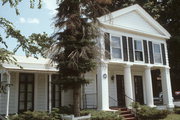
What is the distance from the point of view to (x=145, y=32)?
15820 millimetres

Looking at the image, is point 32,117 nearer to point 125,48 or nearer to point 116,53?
point 116,53

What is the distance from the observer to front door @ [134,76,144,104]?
675 inches

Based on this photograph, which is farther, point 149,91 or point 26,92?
point 149,91

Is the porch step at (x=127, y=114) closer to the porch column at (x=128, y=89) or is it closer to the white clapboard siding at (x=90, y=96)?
the porch column at (x=128, y=89)

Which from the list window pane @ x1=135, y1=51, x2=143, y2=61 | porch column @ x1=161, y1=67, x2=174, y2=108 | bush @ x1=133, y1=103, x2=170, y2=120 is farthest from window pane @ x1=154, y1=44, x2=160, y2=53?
bush @ x1=133, y1=103, x2=170, y2=120

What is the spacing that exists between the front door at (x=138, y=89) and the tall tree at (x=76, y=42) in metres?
7.95

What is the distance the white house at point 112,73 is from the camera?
478 inches

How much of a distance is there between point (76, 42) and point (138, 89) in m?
9.30

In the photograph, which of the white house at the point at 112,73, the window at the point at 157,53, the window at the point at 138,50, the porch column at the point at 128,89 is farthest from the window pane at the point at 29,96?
the window at the point at 157,53

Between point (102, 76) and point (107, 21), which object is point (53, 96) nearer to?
point (102, 76)

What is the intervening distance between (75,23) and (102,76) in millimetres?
4146

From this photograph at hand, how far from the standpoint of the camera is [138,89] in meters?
17.4

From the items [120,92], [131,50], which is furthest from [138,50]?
[120,92]

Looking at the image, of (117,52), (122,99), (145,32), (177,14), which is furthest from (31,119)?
(177,14)
